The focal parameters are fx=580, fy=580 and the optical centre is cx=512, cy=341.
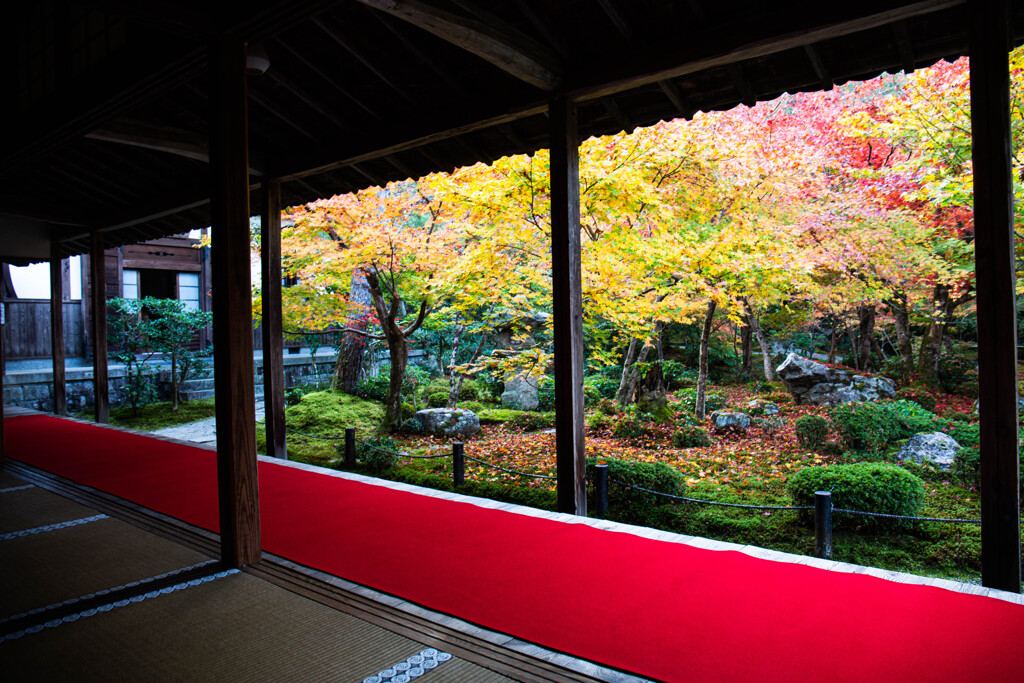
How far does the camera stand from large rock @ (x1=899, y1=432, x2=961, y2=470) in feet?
24.2

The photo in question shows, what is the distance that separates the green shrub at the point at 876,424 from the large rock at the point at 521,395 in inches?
209

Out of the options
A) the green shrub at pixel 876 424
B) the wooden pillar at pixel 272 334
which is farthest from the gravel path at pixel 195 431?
the green shrub at pixel 876 424

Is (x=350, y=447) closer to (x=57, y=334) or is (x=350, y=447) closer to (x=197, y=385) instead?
(x=57, y=334)

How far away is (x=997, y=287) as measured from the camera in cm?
273

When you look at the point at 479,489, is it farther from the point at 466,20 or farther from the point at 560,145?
the point at 466,20

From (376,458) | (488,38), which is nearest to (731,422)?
(376,458)

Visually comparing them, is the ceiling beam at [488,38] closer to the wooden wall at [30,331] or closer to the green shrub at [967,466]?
the green shrub at [967,466]

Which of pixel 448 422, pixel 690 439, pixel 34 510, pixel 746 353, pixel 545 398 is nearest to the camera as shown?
pixel 34 510

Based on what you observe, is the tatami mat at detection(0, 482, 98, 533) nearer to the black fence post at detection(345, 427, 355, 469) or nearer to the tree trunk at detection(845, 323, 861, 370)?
the black fence post at detection(345, 427, 355, 469)

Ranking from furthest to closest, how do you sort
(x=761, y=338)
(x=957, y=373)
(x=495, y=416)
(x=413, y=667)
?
(x=761, y=338) < (x=957, y=373) < (x=495, y=416) < (x=413, y=667)

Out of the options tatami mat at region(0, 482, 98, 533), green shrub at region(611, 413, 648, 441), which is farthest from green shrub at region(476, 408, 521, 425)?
tatami mat at region(0, 482, 98, 533)

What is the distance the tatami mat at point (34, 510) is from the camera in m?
4.21

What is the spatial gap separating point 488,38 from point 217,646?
3426 mm

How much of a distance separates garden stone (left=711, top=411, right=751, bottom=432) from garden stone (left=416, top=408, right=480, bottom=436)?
13.4 feet
